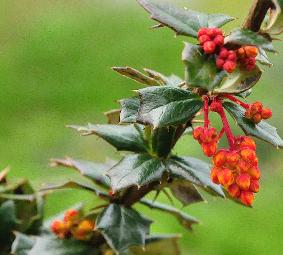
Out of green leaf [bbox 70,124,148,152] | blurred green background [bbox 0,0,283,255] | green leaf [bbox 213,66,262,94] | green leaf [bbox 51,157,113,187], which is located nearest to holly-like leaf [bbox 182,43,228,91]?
green leaf [bbox 213,66,262,94]

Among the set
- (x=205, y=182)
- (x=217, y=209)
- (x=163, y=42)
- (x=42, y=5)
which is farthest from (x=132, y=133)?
(x=42, y=5)

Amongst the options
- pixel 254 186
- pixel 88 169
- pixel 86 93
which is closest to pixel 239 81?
pixel 254 186

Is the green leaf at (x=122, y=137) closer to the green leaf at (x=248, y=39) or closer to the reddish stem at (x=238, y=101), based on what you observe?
the reddish stem at (x=238, y=101)

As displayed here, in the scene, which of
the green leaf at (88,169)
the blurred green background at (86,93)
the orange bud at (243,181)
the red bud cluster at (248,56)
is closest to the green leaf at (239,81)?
the red bud cluster at (248,56)

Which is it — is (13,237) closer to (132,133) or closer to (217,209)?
(132,133)

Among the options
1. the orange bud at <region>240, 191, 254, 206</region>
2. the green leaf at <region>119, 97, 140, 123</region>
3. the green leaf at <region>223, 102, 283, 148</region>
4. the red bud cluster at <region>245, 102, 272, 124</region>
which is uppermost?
the red bud cluster at <region>245, 102, 272, 124</region>

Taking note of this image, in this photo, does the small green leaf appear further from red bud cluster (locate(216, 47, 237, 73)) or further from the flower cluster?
the flower cluster

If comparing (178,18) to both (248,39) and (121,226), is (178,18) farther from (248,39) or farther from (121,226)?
(121,226)
